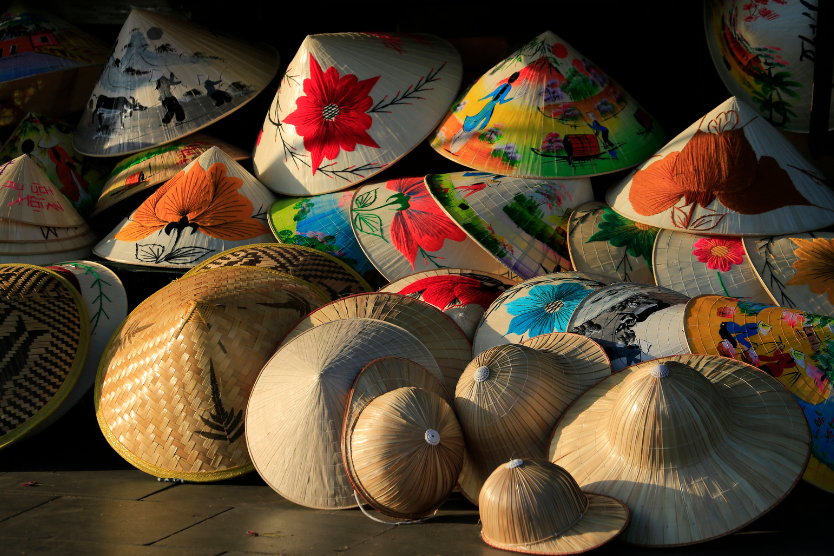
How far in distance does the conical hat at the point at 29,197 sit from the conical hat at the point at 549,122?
1953 millimetres

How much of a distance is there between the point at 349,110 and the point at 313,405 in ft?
6.27

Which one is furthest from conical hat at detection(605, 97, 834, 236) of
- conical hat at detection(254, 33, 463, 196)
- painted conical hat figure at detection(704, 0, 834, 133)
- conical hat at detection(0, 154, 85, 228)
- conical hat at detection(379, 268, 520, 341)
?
conical hat at detection(0, 154, 85, 228)

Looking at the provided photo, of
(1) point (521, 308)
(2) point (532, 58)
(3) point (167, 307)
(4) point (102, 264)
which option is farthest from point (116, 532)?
(2) point (532, 58)

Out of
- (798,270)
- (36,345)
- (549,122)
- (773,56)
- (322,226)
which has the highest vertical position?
(773,56)

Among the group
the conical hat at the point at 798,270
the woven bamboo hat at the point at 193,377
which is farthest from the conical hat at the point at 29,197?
the conical hat at the point at 798,270

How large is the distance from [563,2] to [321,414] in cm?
317

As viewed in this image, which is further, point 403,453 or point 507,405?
point 507,405

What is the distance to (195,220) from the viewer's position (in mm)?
3939

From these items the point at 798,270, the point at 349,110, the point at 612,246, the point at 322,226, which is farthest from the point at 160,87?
the point at 798,270

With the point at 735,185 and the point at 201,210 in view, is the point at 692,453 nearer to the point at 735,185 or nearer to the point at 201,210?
the point at 735,185

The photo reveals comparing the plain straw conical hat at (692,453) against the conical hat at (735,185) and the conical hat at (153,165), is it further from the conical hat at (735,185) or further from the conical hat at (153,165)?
the conical hat at (153,165)

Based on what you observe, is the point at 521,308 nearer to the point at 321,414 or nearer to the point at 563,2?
the point at 321,414

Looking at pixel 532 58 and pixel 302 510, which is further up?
pixel 532 58

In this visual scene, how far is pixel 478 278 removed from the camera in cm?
343
